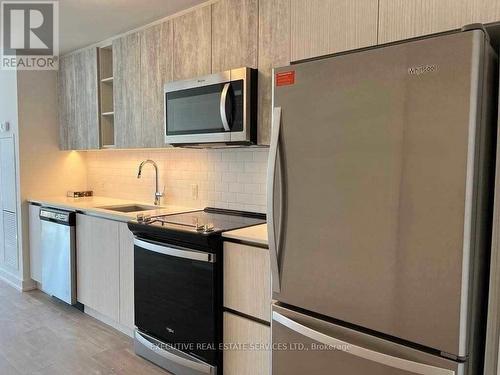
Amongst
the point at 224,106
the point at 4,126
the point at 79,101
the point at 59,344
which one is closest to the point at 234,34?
the point at 224,106

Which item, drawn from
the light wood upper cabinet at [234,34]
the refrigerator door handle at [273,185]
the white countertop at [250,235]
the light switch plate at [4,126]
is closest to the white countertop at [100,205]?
the light switch plate at [4,126]

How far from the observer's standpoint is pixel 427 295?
4.09ft

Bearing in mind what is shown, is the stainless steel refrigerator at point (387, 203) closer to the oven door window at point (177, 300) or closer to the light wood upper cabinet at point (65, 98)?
the oven door window at point (177, 300)

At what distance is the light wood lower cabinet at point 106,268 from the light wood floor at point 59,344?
0.54ft

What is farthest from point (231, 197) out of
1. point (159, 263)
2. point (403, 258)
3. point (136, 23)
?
point (403, 258)

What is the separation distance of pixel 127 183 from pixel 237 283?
219 centimetres

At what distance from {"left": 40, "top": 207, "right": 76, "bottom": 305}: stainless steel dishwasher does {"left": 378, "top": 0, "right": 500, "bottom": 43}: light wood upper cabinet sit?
2863 mm

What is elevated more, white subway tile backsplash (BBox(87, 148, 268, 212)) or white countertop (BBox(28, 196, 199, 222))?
white subway tile backsplash (BBox(87, 148, 268, 212))

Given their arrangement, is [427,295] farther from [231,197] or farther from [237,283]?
[231,197]

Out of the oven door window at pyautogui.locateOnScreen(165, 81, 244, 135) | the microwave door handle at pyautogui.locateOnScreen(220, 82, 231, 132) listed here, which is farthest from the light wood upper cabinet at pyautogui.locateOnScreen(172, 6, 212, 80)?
the microwave door handle at pyautogui.locateOnScreen(220, 82, 231, 132)

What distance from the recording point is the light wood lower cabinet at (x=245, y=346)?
6.48ft

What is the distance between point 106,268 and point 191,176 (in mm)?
994

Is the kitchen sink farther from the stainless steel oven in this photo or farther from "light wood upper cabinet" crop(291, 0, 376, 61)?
"light wood upper cabinet" crop(291, 0, 376, 61)

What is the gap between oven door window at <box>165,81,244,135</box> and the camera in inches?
91.2
